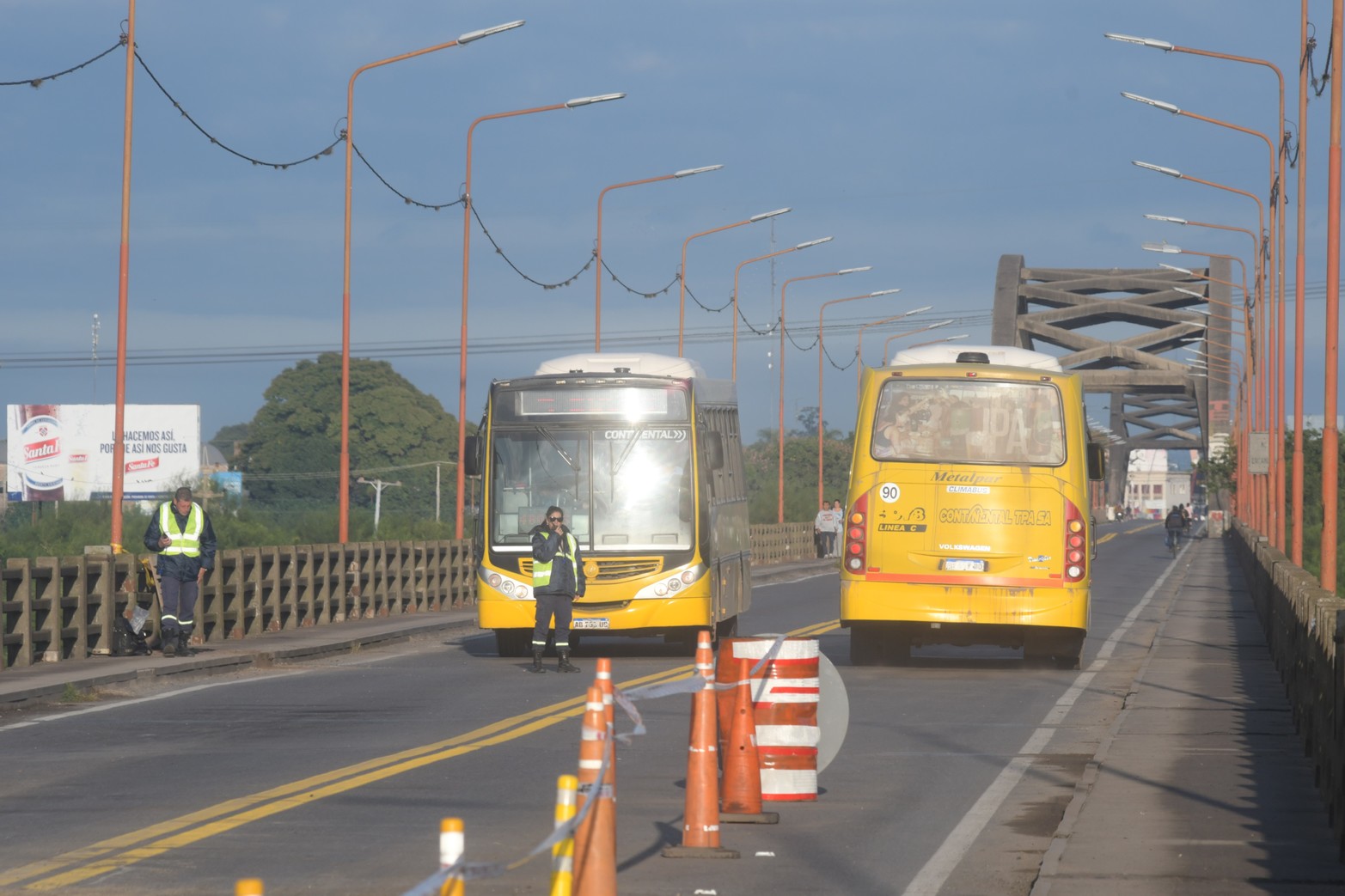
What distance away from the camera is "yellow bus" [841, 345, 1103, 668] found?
20156mm

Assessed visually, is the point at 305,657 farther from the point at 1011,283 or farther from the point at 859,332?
the point at 1011,283

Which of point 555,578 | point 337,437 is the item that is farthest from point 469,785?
point 337,437

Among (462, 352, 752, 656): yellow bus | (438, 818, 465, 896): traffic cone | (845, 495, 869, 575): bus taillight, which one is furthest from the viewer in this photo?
(462, 352, 752, 656): yellow bus

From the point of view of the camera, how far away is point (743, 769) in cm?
1038

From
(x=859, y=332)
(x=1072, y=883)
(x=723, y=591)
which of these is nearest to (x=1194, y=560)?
(x=859, y=332)

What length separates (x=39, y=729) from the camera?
15336 millimetres

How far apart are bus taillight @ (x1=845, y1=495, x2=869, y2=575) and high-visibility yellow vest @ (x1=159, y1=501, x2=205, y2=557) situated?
6.71m

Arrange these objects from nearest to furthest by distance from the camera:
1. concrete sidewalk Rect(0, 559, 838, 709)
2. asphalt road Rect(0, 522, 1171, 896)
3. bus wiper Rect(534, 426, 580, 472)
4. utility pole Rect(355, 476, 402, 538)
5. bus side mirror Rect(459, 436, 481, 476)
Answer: asphalt road Rect(0, 522, 1171, 896), concrete sidewalk Rect(0, 559, 838, 709), bus side mirror Rect(459, 436, 481, 476), bus wiper Rect(534, 426, 580, 472), utility pole Rect(355, 476, 402, 538)

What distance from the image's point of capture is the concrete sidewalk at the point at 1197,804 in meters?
8.80

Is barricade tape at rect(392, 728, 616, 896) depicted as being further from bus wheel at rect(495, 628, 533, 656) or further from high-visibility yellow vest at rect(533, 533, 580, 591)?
bus wheel at rect(495, 628, 533, 656)

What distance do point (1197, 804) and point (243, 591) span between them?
16803 millimetres

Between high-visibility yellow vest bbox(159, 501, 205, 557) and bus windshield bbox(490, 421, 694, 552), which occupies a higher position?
bus windshield bbox(490, 421, 694, 552)

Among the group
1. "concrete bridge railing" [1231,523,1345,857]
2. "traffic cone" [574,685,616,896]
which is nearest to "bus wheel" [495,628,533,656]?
"concrete bridge railing" [1231,523,1345,857]

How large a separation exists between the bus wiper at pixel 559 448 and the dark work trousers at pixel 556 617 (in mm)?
2524
